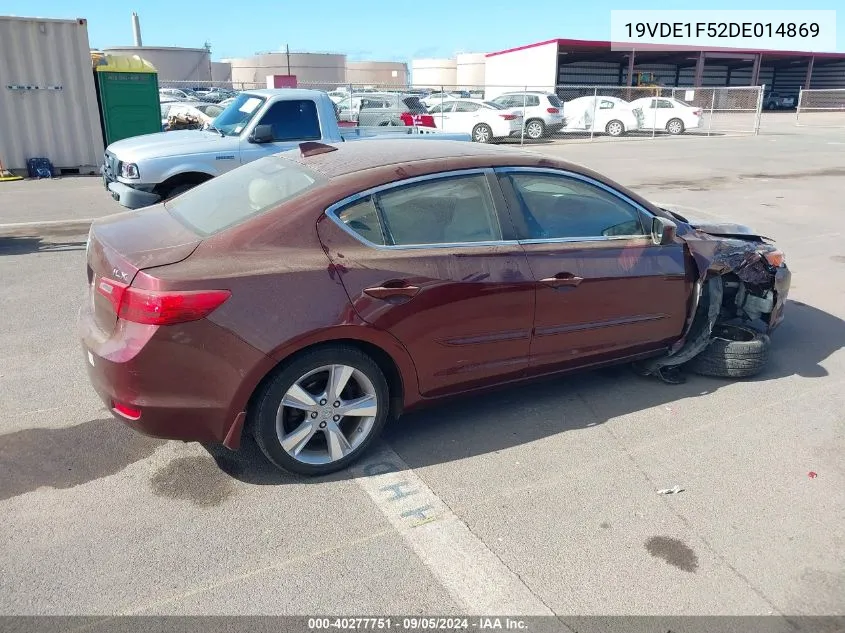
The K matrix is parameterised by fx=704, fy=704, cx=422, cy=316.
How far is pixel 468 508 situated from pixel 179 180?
22.5 feet

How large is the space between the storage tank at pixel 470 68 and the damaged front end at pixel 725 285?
237 ft

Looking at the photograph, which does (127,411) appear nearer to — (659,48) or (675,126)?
(675,126)

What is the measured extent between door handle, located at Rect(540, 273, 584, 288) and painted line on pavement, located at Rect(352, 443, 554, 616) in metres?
1.30

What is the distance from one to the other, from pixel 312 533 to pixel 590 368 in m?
2.08

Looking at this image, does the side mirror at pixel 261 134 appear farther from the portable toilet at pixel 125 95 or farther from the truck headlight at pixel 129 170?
the portable toilet at pixel 125 95

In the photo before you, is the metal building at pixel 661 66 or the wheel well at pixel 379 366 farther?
the metal building at pixel 661 66

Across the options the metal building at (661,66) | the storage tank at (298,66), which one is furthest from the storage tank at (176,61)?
the metal building at (661,66)

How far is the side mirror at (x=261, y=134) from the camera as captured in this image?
29.7 feet

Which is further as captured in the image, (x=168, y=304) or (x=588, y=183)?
(x=588, y=183)

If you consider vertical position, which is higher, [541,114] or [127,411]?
[541,114]

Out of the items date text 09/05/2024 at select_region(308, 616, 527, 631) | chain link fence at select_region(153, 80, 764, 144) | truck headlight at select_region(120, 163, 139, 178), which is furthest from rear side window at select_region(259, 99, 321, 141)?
chain link fence at select_region(153, 80, 764, 144)

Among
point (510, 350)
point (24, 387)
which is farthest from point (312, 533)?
point (24, 387)

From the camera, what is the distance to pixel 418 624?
267 centimetres

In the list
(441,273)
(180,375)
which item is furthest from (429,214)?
(180,375)
